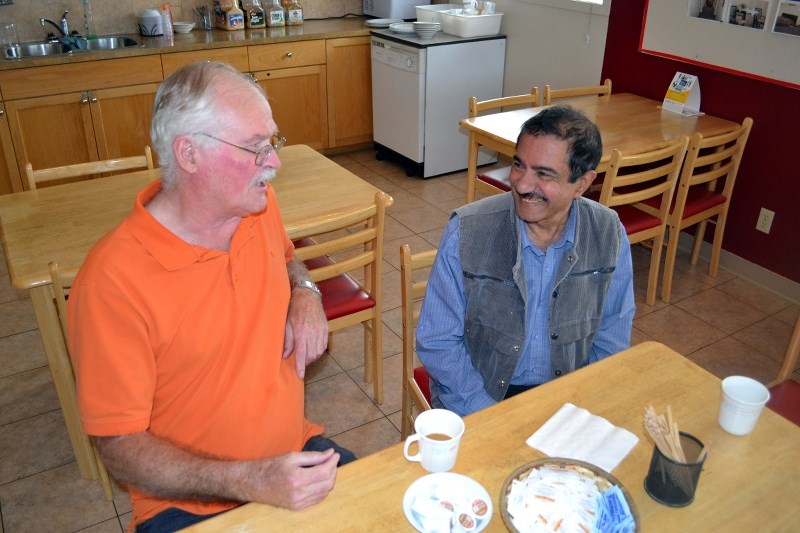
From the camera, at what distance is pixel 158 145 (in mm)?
1404

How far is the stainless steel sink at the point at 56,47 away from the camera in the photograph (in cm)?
427

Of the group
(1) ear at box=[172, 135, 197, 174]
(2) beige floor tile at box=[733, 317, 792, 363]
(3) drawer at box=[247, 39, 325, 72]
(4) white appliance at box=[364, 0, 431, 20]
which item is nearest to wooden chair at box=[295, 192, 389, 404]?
(1) ear at box=[172, 135, 197, 174]

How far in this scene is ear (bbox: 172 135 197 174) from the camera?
4.48 feet

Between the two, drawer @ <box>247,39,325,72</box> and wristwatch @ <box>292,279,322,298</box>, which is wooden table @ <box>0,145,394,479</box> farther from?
drawer @ <box>247,39,325,72</box>

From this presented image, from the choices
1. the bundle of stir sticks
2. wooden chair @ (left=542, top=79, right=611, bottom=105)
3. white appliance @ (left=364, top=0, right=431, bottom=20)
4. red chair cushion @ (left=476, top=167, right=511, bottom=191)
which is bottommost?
red chair cushion @ (left=476, top=167, right=511, bottom=191)

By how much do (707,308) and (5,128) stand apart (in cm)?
403

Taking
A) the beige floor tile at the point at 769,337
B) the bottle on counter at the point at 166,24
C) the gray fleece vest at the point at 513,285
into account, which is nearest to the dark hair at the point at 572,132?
the gray fleece vest at the point at 513,285

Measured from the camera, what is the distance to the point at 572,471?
124cm

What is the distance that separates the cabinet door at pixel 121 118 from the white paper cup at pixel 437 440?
3611 mm

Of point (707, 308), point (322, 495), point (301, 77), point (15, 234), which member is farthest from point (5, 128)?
point (707, 308)

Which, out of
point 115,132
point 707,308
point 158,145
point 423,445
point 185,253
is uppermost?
point 158,145

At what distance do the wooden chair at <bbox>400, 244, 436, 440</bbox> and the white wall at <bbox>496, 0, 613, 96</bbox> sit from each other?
8.79ft

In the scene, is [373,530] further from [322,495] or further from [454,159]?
[454,159]

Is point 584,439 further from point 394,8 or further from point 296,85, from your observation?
point 394,8
